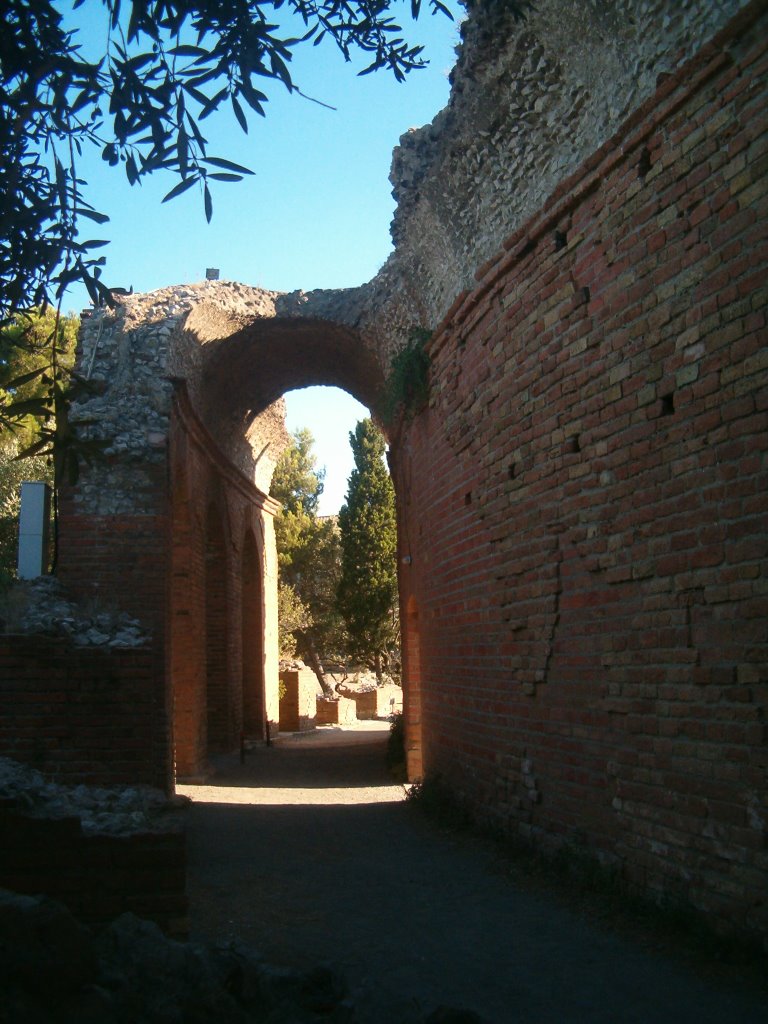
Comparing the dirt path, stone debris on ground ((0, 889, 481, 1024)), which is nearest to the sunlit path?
the dirt path

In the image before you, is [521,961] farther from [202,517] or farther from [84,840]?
[202,517]

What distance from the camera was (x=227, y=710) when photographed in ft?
47.6

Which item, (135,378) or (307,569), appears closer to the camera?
(135,378)

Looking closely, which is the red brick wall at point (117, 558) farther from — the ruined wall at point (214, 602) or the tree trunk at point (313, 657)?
the tree trunk at point (313, 657)

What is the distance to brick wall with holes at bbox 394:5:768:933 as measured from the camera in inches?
162

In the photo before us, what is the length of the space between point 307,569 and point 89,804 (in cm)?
3074

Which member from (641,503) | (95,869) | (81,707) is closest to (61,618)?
(81,707)

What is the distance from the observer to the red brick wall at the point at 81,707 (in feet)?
21.5

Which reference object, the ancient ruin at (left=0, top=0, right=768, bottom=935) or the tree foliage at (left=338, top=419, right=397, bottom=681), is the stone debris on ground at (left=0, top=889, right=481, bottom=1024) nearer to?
the ancient ruin at (left=0, top=0, right=768, bottom=935)

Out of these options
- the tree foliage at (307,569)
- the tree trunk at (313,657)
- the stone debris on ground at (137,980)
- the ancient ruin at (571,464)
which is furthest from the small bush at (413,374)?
the tree trunk at (313,657)

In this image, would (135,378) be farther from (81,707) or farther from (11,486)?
(11,486)

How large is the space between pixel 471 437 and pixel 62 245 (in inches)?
168

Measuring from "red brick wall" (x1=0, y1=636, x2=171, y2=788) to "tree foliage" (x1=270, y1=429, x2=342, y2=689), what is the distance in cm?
2573

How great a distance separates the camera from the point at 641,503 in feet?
15.9
